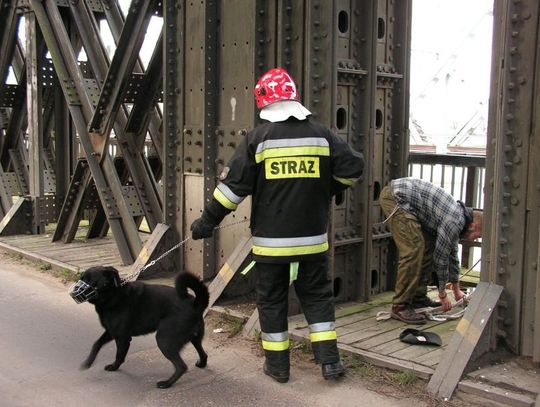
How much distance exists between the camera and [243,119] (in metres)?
6.43

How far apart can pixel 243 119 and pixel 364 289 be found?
2090 millimetres

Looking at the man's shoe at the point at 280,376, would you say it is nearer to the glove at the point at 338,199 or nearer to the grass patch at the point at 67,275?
the glove at the point at 338,199

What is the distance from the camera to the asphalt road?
14.3 feet

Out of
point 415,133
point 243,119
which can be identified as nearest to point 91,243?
point 243,119

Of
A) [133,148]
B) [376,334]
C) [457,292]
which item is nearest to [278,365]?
[376,334]

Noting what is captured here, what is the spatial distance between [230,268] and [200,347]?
54.7 inches

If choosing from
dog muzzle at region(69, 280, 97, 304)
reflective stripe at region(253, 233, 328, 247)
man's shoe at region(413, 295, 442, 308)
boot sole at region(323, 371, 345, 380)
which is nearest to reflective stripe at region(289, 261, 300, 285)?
reflective stripe at region(253, 233, 328, 247)

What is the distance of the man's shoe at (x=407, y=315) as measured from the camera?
226 inches

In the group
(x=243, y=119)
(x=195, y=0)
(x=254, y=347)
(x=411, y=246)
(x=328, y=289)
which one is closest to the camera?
(x=328, y=289)

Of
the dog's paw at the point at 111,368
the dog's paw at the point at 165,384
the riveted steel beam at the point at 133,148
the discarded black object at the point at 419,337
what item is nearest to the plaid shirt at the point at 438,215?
the discarded black object at the point at 419,337

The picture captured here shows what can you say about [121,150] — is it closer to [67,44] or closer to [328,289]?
[67,44]

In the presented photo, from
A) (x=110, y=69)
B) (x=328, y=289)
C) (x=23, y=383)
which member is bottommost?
(x=23, y=383)

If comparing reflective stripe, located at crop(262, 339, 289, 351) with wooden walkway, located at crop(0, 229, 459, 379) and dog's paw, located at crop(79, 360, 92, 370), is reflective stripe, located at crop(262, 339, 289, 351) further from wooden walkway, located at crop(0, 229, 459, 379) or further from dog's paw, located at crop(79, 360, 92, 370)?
dog's paw, located at crop(79, 360, 92, 370)

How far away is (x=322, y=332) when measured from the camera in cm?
463
